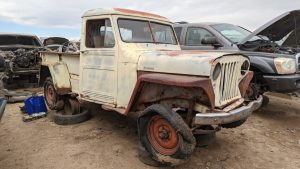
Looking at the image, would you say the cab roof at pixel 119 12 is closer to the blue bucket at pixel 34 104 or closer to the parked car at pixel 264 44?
the parked car at pixel 264 44

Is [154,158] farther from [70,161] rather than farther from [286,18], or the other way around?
[286,18]

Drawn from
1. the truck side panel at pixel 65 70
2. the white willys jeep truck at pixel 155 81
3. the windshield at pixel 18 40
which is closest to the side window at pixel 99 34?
the white willys jeep truck at pixel 155 81

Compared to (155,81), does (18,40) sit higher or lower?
higher

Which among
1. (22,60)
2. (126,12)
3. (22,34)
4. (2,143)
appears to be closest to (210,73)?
(126,12)

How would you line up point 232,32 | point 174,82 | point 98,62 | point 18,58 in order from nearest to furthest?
point 174,82
point 98,62
point 232,32
point 18,58

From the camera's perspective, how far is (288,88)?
19.1ft

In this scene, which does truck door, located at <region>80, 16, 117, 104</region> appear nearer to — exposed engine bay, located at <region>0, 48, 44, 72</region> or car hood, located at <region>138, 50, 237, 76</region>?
car hood, located at <region>138, 50, 237, 76</region>

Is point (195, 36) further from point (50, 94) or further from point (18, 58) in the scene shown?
point (18, 58)

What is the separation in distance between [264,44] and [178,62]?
3.70m

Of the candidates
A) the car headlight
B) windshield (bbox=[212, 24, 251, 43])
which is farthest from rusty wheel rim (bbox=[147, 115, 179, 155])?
windshield (bbox=[212, 24, 251, 43])

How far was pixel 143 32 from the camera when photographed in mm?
5047

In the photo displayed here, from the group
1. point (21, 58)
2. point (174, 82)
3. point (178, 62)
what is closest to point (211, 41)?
point (178, 62)

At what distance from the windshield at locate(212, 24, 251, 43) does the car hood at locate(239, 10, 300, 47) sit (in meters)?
0.44

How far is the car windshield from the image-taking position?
4.83 metres
